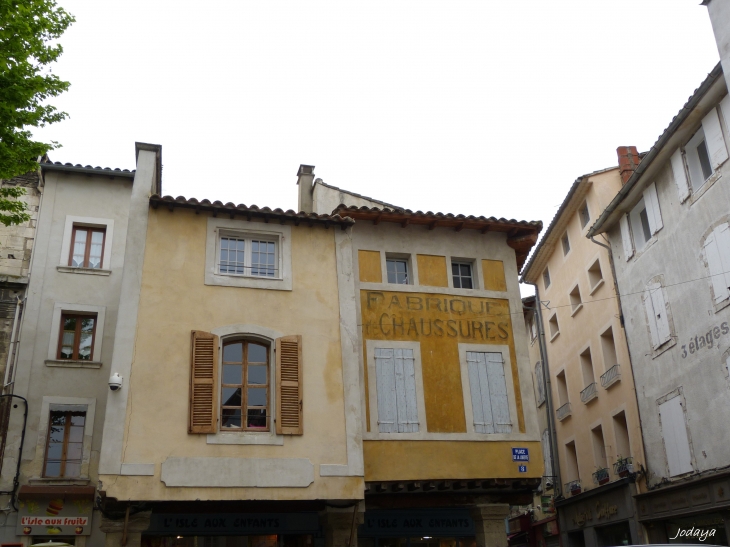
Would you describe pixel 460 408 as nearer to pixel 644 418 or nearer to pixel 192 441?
pixel 192 441

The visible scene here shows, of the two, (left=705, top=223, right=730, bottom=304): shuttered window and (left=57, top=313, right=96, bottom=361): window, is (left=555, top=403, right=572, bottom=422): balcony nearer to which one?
(left=705, top=223, right=730, bottom=304): shuttered window

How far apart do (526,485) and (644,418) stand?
6.76 meters

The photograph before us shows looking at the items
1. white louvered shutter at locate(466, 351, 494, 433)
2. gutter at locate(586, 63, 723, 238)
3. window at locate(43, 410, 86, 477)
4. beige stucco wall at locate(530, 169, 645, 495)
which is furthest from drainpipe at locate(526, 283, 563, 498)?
window at locate(43, 410, 86, 477)

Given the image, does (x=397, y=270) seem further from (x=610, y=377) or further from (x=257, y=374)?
(x=610, y=377)

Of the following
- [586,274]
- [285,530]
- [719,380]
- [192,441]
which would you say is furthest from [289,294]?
[586,274]

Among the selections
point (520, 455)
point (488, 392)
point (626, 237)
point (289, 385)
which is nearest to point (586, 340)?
point (626, 237)

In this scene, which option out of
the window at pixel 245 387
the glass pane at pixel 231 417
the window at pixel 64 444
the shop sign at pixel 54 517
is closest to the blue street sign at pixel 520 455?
the window at pixel 245 387

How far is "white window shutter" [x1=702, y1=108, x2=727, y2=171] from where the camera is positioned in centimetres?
1609

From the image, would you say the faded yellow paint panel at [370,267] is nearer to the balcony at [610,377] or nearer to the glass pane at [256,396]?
the glass pane at [256,396]

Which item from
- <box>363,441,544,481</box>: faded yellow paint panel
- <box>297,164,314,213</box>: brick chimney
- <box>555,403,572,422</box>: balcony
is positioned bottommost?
<box>363,441,544,481</box>: faded yellow paint panel

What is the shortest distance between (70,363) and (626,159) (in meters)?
18.3

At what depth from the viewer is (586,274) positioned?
25000 mm

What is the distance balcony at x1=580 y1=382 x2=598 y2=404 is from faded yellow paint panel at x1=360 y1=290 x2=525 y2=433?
897cm

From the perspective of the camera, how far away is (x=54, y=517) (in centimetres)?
1697
